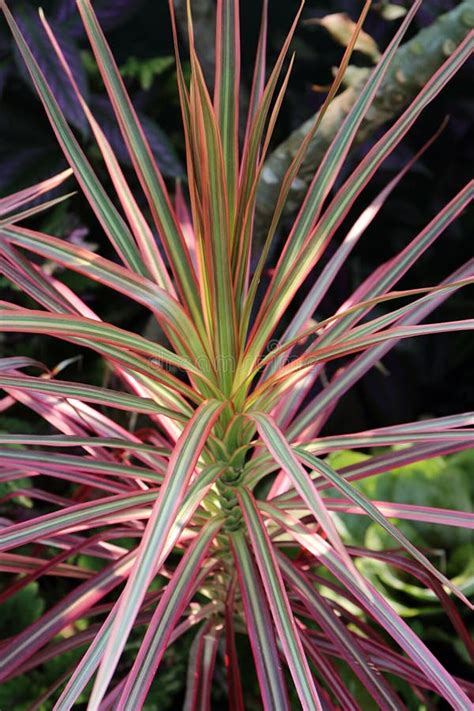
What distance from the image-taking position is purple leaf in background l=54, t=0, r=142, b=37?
1.13m

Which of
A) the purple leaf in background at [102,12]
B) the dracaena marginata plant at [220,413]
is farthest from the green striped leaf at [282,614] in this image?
the purple leaf in background at [102,12]

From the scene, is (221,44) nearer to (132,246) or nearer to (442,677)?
(132,246)

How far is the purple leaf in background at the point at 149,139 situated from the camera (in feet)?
3.68

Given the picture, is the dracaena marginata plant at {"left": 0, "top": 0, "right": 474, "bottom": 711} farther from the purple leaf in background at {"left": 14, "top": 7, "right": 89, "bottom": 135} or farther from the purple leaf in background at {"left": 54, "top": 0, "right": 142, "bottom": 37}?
the purple leaf in background at {"left": 54, "top": 0, "right": 142, "bottom": 37}

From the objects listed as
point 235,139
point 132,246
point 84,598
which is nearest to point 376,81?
point 235,139

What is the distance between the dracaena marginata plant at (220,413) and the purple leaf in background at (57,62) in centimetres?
37

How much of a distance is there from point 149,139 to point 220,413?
0.69 m

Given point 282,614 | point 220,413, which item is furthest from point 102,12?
point 282,614

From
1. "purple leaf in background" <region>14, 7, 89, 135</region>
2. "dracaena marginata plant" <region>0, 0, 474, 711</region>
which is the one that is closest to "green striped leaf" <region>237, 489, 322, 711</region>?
"dracaena marginata plant" <region>0, 0, 474, 711</region>

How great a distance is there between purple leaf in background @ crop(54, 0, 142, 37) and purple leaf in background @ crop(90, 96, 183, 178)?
0.12 m

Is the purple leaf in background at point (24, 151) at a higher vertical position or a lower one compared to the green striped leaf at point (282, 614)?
higher

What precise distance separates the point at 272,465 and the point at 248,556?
9cm

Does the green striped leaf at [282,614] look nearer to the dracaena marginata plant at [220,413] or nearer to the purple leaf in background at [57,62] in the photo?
the dracaena marginata plant at [220,413]

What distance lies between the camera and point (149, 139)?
1144 mm
